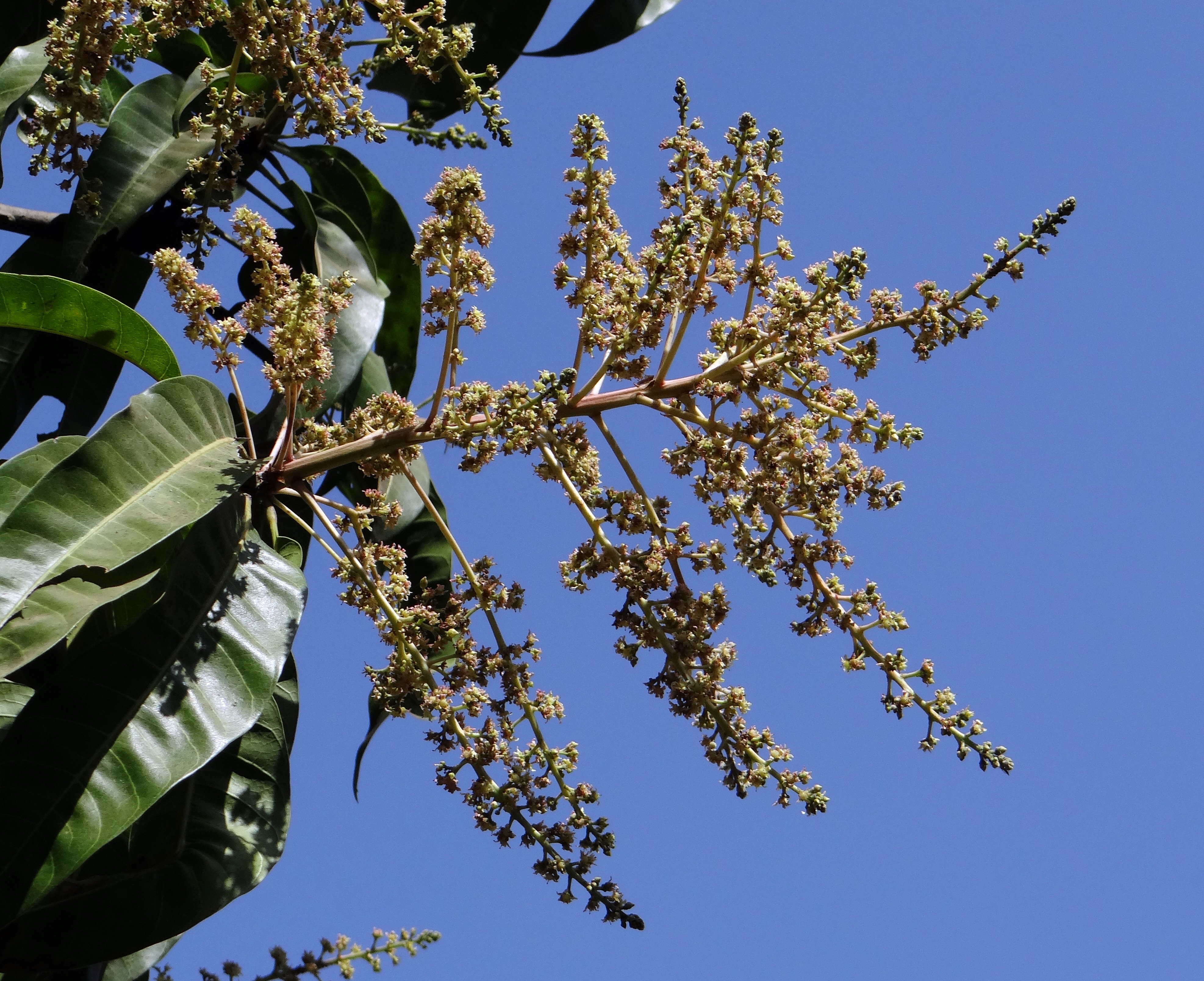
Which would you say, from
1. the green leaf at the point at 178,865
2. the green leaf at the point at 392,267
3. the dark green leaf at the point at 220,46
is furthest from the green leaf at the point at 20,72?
the green leaf at the point at 178,865

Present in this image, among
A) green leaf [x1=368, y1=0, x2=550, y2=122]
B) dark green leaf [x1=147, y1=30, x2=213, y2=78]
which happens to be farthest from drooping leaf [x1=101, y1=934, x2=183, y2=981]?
green leaf [x1=368, y1=0, x2=550, y2=122]

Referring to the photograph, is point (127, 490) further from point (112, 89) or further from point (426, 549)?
point (112, 89)

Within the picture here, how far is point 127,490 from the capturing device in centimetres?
208

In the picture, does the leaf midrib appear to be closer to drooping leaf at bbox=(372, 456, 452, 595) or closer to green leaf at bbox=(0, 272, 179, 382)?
green leaf at bbox=(0, 272, 179, 382)

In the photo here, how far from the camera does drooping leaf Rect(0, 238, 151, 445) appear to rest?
2779mm

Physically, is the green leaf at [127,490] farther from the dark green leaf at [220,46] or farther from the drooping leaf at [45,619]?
the dark green leaf at [220,46]

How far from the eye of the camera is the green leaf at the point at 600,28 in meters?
3.32

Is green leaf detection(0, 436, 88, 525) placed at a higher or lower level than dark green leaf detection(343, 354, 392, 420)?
lower

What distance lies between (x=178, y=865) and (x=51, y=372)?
1209 millimetres

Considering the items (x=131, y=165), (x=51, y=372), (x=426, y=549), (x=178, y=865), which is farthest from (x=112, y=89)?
(x=178, y=865)

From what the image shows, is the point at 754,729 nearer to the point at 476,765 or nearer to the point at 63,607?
the point at 476,765

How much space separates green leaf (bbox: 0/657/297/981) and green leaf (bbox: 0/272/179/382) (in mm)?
760

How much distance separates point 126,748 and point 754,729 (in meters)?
1.09

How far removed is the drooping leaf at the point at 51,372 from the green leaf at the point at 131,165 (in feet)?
0.62
